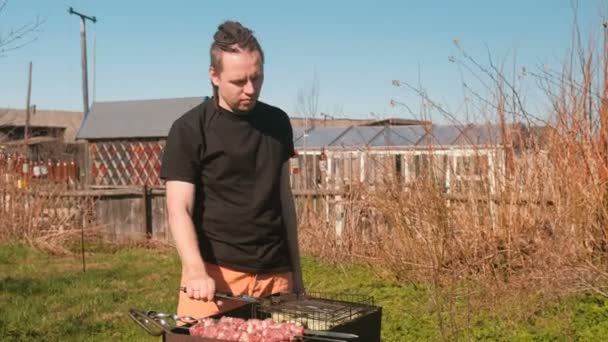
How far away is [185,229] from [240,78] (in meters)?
0.52

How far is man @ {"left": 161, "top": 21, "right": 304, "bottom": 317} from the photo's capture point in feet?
7.66

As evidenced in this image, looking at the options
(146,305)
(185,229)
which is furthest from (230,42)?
(146,305)

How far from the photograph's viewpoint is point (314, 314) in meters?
2.09

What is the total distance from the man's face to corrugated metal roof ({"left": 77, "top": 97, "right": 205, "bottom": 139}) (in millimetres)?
12491

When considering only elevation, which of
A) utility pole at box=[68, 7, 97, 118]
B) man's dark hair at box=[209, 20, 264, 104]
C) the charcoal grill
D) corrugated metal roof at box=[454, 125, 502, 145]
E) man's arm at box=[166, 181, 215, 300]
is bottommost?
the charcoal grill

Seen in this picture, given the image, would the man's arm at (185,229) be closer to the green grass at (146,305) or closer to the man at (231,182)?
the man at (231,182)

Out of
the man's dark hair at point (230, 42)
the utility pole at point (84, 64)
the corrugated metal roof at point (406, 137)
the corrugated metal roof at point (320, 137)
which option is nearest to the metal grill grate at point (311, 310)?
the man's dark hair at point (230, 42)

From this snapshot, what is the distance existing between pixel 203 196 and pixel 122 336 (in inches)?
126

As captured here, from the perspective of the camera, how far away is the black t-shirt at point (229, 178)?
2.41m

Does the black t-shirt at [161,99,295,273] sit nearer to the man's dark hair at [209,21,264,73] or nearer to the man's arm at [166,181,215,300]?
the man's arm at [166,181,215,300]

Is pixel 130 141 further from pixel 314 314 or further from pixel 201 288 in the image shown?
pixel 314 314

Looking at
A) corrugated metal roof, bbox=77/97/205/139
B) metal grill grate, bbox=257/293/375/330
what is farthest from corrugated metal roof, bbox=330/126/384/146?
metal grill grate, bbox=257/293/375/330

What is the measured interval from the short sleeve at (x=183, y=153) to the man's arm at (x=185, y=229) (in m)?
0.03

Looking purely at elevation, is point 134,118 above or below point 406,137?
above
